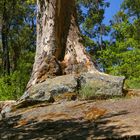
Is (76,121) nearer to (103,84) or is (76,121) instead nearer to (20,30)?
(103,84)

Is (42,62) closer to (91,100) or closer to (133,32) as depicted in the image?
(91,100)

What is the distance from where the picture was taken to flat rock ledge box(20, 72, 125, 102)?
1115cm

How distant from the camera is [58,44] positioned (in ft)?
47.7

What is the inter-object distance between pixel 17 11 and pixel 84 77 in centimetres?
2693

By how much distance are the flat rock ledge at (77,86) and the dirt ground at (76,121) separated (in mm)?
888

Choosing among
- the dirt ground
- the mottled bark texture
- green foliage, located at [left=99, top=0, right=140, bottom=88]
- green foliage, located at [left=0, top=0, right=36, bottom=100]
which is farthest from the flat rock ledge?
green foliage, located at [left=0, top=0, right=36, bottom=100]

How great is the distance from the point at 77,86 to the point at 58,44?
3195 millimetres

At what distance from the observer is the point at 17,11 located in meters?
37.9

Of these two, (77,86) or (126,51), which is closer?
(77,86)

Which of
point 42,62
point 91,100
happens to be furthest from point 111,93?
point 42,62

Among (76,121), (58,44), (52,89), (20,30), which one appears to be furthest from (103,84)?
(20,30)

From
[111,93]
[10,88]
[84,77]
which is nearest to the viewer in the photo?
[111,93]

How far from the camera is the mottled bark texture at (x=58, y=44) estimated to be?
45.0ft

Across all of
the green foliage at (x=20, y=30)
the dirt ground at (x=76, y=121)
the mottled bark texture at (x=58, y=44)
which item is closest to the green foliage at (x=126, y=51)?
the green foliage at (x=20, y=30)
